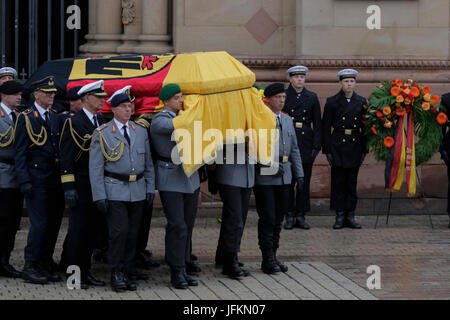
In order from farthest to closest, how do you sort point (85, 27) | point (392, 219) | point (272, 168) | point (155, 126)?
point (85, 27)
point (392, 219)
point (272, 168)
point (155, 126)

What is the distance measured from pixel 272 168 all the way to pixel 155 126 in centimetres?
135

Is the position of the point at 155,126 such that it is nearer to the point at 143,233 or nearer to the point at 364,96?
the point at 143,233

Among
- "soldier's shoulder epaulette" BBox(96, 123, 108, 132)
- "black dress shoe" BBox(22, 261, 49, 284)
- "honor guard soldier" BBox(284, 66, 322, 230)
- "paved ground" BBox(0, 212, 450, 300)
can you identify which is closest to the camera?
"paved ground" BBox(0, 212, 450, 300)

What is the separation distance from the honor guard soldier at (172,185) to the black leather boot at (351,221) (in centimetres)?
378

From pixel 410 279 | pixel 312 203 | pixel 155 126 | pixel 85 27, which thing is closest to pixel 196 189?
pixel 155 126

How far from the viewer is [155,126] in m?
9.54

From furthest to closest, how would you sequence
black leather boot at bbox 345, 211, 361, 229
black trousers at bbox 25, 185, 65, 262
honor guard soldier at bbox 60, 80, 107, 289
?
1. black leather boot at bbox 345, 211, 361, 229
2. black trousers at bbox 25, 185, 65, 262
3. honor guard soldier at bbox 60, 80, 107, 289

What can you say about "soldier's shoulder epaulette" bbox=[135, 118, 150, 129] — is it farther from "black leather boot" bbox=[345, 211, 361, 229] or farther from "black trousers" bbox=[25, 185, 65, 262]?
"black leather boot" bbox=[345, 211, 361, 229]

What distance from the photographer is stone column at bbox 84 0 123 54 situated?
14.2m

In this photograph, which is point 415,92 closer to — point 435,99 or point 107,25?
point 435,99

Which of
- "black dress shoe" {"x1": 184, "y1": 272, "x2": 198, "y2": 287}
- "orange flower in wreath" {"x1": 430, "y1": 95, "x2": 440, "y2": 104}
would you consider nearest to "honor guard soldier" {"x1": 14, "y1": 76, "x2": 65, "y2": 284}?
"black dress shoe" {"x1": 184, "y1": 272, "x2": 198, "y2": 287}

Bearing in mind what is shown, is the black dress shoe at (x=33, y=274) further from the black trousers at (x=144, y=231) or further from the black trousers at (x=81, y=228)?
the black trousers at (x=144, y=231)

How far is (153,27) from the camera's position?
14.1 m

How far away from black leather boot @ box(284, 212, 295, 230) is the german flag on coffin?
9.36 feet
